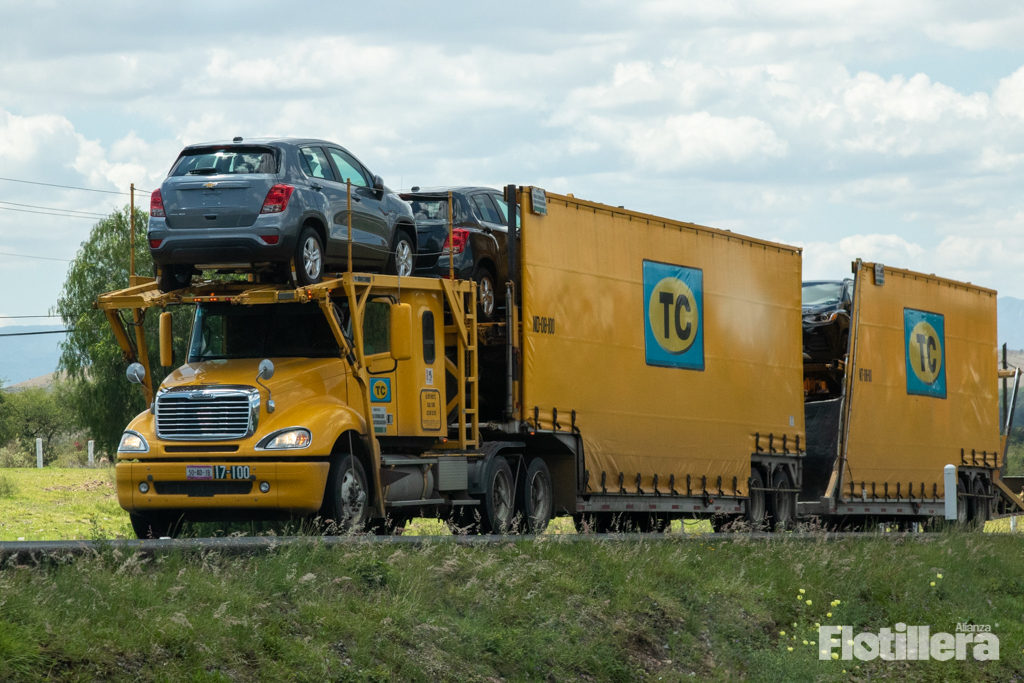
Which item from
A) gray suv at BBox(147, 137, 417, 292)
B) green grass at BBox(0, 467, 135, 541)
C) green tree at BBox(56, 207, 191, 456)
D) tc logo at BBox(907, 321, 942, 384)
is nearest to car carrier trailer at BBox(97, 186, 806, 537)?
gray suv at BBox(147, 137, 417, 292)

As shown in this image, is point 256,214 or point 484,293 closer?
point 256,214

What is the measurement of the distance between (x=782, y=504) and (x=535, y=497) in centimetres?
608

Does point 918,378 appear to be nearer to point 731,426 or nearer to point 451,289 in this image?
point 731,426

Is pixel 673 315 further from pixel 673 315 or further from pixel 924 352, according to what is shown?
pixel 924 352

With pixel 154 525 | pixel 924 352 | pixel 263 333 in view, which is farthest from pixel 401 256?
pixel 924 352

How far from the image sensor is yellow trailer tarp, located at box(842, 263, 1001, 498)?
72.7 ft

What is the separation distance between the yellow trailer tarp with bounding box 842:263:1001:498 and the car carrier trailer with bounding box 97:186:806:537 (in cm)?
136

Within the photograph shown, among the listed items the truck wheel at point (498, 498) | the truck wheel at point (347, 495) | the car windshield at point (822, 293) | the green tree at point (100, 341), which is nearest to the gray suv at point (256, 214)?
the truck wheel at point (347, 495)

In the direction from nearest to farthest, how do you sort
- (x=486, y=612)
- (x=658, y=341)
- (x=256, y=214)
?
(x=486, y=612) → (x=256, y=214) → (x=658, y=341)

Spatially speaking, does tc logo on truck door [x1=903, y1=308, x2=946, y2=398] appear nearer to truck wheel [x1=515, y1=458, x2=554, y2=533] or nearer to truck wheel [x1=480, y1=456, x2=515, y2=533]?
truck wheel [x1=515, y1=458, x2=554, y2=533]

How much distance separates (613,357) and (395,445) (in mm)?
3668

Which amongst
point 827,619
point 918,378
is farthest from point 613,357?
point 918,378

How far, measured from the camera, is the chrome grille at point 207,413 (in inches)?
508

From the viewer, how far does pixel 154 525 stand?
13.5m
